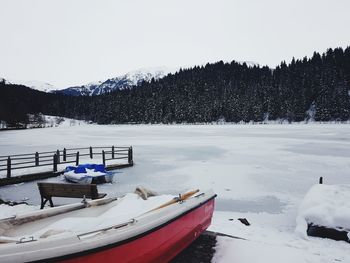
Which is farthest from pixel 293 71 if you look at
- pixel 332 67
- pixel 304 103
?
pixel 304 103

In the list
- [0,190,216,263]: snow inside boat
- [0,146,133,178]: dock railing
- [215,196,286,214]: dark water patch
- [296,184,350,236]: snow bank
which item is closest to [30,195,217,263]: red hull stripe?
[0,190,216,263]: snow inside boat

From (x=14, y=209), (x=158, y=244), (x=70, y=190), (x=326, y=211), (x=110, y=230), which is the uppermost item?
(x=110, y=230)

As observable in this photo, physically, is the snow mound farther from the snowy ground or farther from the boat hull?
the boat hull

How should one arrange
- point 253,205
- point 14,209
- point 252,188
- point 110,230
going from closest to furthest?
point 110,230
point 14,209
point 253,205
point 252,188

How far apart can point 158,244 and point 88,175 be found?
10.7 meters

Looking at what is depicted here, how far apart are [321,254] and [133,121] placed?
13783cm

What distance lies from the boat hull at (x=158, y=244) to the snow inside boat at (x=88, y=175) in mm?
9060

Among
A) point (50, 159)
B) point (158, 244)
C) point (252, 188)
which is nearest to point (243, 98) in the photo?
point (50, 159)

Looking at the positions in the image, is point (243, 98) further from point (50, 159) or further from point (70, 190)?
→ point (70, 190)

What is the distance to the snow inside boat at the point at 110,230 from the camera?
3.81 m

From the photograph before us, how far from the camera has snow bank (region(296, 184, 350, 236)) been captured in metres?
7.89

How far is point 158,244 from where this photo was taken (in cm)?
521

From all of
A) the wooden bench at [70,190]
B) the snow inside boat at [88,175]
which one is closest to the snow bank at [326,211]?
the wooden bench at [70,190]

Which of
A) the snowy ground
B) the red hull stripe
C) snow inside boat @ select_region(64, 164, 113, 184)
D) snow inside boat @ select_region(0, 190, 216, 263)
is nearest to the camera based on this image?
snow inside boat @ select_region(0, 190, 216, 263)
